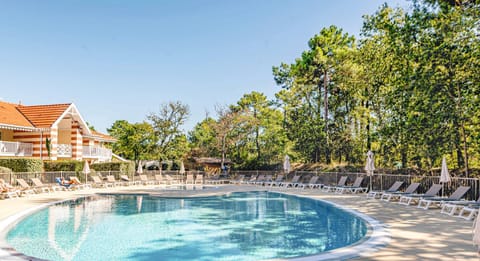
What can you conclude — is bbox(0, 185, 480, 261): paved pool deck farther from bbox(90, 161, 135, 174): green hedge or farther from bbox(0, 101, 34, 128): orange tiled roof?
bbox(0, 101, 34, 128): orange tiled roof

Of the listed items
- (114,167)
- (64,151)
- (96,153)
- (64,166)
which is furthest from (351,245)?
(96,153)

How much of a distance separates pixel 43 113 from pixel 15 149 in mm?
3986

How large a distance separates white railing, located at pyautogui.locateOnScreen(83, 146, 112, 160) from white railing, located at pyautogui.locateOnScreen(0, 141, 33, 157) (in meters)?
4.95

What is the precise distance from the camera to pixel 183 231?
36.5 ft

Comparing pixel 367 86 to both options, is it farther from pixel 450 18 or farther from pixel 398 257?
pixel 398 257

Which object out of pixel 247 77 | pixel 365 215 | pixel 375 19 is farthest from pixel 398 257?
pixel 247 77

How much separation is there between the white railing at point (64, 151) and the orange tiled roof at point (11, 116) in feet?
9.59

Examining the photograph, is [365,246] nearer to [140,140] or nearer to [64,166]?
[64,166]

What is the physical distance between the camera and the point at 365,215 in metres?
11.9

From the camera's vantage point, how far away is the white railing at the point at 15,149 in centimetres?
2489

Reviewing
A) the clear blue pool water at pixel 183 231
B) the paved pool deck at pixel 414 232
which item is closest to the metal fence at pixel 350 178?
the paved pool deck at pixel 414 232

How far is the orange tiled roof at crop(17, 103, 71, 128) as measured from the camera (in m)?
27.4

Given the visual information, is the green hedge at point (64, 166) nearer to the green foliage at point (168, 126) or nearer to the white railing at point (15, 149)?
the white railing at point (15, 149)

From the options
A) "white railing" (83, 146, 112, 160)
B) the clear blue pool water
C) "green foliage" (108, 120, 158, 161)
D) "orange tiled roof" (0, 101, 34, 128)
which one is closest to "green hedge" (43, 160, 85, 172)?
"orange tiled roof" (0, 101, 34, 128)
